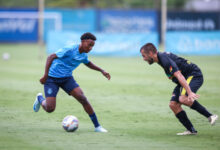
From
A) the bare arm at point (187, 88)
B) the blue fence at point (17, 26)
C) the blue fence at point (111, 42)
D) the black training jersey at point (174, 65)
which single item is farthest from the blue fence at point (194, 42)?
the bare arm at point (187, 88)

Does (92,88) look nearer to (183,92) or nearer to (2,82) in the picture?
(2,82)

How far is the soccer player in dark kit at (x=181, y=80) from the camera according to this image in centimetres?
850

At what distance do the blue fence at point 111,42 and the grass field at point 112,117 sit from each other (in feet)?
31.5

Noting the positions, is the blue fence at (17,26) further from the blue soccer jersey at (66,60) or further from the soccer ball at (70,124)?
the soccer ball at (70,124)

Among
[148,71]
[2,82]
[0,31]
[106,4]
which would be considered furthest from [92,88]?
[106,4]

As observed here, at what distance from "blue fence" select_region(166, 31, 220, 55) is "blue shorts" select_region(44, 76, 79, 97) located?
69.4 feet

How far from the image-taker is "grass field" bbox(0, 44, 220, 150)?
822 cm

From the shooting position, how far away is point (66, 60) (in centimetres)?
938

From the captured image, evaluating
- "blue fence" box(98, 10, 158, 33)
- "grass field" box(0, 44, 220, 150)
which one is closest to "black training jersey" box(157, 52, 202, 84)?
"grass field" box(0, 44, 220, 150)

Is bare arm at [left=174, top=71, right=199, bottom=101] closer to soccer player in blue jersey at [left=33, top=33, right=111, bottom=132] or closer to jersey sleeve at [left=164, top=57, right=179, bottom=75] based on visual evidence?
jersey sleeve at [left=164, top=57, right=179, bottom=75]

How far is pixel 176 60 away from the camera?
9047mm

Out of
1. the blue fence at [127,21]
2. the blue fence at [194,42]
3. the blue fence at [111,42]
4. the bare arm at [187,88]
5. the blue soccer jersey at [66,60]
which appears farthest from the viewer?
the blue fence at [127,21]

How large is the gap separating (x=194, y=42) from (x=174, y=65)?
2268 centimetres

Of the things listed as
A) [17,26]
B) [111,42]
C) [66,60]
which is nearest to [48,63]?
[66,60]
